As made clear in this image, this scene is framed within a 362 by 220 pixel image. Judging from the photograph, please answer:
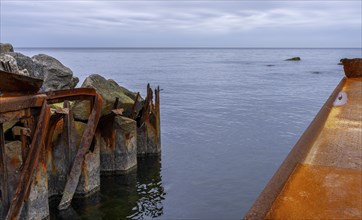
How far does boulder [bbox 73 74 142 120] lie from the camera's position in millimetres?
11774

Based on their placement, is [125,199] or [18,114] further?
[125,199]

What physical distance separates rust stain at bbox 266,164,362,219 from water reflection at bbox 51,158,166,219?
9218mm

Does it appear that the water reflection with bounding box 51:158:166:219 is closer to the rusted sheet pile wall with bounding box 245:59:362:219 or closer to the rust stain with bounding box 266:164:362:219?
the rusted sheet pile wall with bounding box 245:59:362:219

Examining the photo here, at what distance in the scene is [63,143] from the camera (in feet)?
34.6

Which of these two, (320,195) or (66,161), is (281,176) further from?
(66,161)

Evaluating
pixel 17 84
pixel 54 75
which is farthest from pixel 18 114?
pixel 54 75

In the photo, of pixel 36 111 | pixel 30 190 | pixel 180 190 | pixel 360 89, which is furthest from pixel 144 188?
pixel 360 89

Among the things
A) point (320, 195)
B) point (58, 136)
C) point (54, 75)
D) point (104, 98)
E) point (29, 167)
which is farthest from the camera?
point (54, 75)

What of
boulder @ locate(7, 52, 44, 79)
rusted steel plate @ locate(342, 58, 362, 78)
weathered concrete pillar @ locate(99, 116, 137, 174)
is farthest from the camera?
boulder @ locate(7, 52, 44, 79)

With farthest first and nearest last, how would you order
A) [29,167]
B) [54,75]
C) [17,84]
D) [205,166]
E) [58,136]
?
[54,75] < [205,166] < [58,136] < [29,167] < [17,84]

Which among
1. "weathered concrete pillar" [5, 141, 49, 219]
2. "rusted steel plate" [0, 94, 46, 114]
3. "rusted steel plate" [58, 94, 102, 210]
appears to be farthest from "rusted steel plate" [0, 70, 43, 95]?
"rusted steel plate" [58, 94, 102, 210]

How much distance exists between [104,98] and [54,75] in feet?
18.3

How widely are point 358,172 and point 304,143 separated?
2.46 feet

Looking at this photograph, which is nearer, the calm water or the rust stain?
the rust stain
